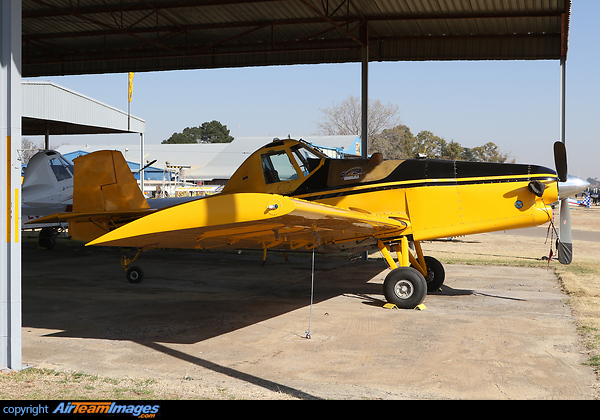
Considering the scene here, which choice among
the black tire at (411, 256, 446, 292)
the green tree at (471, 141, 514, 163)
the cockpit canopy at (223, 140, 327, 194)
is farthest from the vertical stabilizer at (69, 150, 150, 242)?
the green tree at (471, 141, 514, 163)

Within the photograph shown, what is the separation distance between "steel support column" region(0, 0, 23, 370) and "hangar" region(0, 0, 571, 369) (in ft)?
27.4

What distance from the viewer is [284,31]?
15594 mm

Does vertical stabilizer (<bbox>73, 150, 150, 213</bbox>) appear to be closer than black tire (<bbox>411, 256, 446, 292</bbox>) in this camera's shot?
No

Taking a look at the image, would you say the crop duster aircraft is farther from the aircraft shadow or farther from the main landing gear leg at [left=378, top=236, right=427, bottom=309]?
the aircraft shadow

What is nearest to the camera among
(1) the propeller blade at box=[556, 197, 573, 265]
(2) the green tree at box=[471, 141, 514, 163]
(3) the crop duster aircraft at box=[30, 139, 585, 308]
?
(3) the crop duster aircraft at box=[30, 139, 585, 308]

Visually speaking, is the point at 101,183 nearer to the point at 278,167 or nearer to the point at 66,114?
the point at 278,167

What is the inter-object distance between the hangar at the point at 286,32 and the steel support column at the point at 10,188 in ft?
27.4

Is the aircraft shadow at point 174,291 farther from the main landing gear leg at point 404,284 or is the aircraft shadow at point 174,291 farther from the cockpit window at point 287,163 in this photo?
the cockpit window at point 287,163

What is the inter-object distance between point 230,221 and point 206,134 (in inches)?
4287

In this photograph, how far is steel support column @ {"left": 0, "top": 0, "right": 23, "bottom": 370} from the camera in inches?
207

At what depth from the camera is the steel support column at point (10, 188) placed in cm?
525

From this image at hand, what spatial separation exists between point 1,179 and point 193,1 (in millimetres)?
9626

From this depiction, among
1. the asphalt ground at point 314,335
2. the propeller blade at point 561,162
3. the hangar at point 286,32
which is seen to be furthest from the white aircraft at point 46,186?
the propeller blade at point 561,162

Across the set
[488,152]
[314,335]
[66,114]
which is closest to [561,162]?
[314,335]
